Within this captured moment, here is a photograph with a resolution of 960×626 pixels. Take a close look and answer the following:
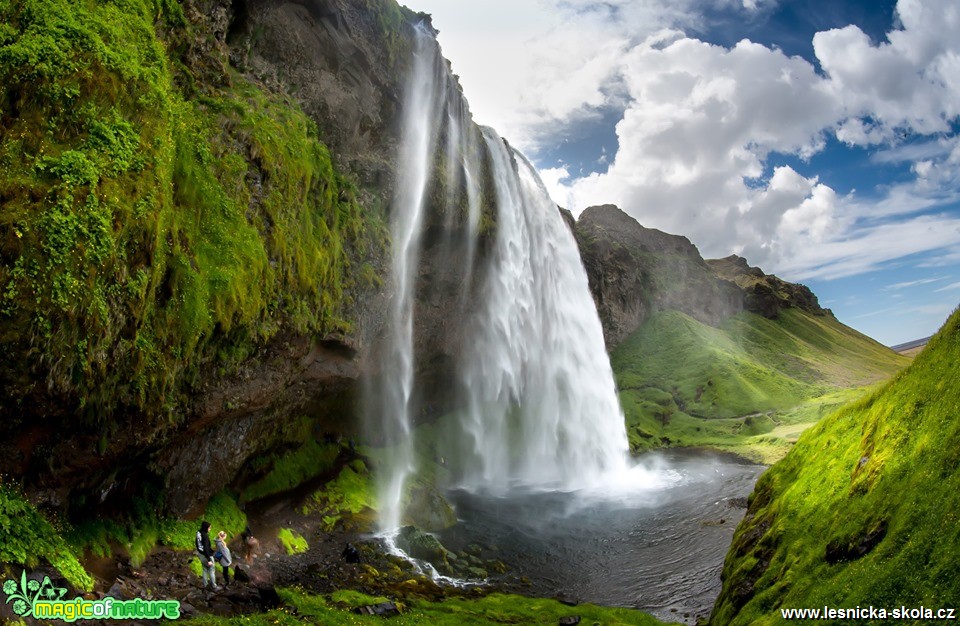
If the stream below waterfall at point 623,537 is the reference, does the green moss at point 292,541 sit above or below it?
above

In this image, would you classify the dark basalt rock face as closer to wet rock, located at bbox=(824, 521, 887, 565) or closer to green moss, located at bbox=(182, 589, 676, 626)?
green moss, located at bbox=(182, 589, 676, 626)

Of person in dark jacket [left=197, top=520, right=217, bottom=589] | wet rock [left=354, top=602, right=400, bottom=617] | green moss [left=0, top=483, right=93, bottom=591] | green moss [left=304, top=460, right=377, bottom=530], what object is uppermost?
green moss [left=0, top=483, right=93, bottom=591]

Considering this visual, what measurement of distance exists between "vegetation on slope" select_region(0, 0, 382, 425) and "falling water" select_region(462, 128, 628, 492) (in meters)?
28.2

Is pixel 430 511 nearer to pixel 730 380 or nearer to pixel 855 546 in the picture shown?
pixel 855 546

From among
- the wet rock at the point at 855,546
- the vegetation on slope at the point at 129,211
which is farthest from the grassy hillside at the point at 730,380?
the vegetation on slope at the point at 129,211

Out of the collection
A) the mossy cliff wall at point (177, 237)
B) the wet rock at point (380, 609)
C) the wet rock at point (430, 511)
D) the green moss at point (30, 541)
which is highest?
the mossy cliff wall at point (177, 237)

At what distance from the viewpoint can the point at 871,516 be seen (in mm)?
12859

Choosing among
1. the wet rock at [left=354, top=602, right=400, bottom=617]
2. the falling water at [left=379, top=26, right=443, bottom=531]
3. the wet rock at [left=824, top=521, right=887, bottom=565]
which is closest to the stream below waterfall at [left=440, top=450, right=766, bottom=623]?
the falling water at [left=379, top=26, right=443, bottom=531]

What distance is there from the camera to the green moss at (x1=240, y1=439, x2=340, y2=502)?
30.7m

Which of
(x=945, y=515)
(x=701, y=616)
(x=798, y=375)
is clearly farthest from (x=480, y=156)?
(x=798, y=375)

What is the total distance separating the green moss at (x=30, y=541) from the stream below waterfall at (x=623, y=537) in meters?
18.5

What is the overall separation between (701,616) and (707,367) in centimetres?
8666

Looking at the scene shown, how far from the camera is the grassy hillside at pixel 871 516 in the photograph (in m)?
10.5
